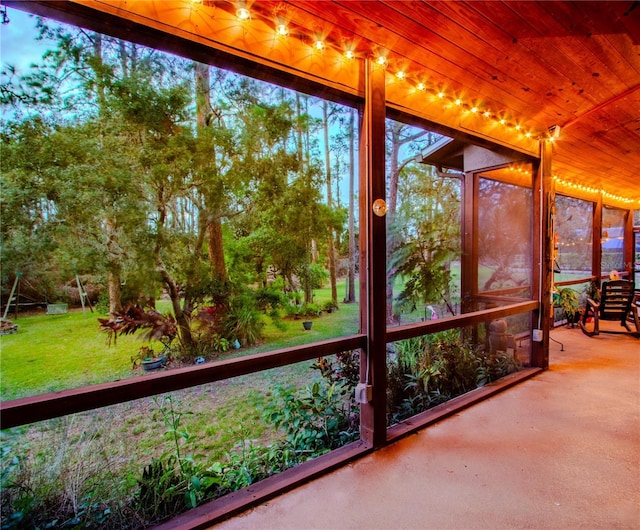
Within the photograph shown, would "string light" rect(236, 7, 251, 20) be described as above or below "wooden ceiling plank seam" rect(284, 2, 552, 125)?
below

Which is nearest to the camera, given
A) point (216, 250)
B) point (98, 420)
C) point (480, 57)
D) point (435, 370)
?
point (98, 420)

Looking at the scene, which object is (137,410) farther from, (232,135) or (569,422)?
(569,422)

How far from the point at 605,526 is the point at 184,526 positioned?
191 cm

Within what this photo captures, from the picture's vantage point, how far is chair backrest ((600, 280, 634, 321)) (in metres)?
4.91

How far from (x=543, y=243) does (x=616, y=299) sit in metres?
2.76

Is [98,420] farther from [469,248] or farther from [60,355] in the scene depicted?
[469,248]

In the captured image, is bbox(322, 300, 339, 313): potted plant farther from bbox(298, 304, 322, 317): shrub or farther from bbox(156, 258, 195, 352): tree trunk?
bbox(156, 258, 195, 352): tree trunk

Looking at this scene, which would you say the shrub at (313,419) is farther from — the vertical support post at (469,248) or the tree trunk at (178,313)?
the vertical support post at (469,248)

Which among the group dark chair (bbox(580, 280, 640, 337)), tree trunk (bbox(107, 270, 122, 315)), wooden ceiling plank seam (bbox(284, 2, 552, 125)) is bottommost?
dark chair (bbox(580, 280, 640, 337))

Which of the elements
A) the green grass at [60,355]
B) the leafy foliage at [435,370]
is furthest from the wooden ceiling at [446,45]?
the leafy foliage at [435,370]

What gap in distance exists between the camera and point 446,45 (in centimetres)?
197

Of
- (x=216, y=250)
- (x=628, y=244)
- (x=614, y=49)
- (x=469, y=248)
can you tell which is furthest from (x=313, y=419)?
(x=628, y=244)

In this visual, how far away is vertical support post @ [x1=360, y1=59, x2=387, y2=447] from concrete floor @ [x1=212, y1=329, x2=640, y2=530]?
270 millimetres

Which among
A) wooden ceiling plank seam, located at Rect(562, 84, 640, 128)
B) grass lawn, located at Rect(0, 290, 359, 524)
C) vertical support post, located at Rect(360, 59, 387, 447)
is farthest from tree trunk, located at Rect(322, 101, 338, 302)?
wooden ceiling plank seam, located at Rect(562, 84, 640, 128)
